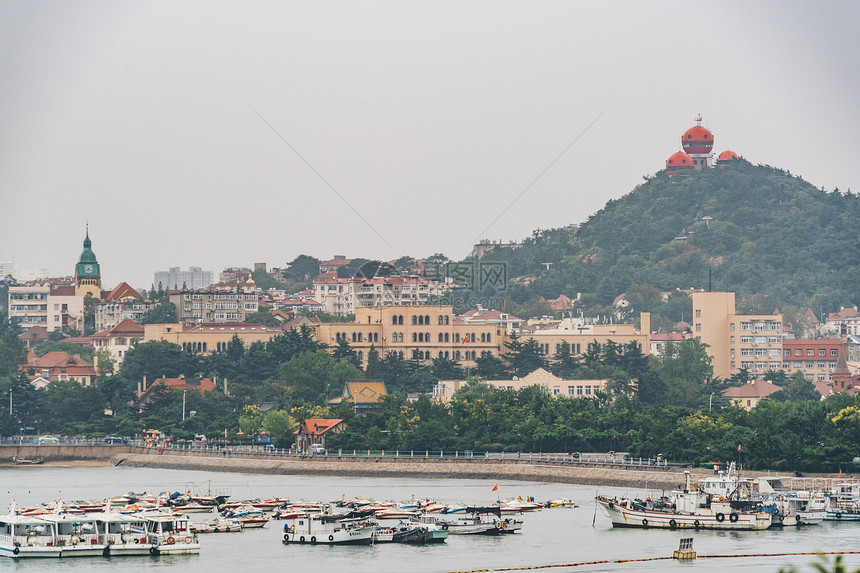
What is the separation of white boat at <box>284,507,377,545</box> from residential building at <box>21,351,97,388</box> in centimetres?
6606

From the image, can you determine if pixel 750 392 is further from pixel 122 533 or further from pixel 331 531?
pixel 122 533

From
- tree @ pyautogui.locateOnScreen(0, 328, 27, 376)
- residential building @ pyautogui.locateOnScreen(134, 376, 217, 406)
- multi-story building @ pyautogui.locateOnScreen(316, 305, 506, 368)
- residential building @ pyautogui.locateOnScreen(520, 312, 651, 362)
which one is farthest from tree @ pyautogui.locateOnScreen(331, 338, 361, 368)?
tree @ pyautogui.locateOnScreen(0, 328, 27, 376)

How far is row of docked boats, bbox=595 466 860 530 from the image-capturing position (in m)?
64.8

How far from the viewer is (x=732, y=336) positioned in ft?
454

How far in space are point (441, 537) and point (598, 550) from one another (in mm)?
6778

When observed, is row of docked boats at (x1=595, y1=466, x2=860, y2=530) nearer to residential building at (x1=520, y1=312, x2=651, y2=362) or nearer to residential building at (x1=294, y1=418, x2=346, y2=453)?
residential building at (x1=294, y1=418, x2=346, y2=453)

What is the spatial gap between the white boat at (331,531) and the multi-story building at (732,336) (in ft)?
251

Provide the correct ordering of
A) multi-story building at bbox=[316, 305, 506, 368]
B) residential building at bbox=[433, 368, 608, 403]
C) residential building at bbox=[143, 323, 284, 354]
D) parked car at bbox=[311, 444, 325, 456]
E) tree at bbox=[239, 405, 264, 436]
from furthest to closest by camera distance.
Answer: residential building at bbox=[143, 323, 284, 354]
multi-story building at bbox=[316, 305, 506, 368]
residential building at bbox=[433, 368, 608, 403]
tree at bbox=[239, 405, 264, 436]
parked car at bbox=[311, 444, 325, 456]

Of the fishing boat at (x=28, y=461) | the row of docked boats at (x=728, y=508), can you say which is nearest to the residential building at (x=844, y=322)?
the fishing boat at (x=28, y=461)

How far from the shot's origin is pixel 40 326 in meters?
170

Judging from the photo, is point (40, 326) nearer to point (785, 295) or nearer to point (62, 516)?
point (785, 295)

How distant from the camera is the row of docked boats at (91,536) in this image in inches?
2356

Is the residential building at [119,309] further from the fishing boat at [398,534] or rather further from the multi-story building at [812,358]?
the fishing boat at [398,534]

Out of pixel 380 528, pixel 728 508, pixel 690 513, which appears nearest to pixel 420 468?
pixel 380 528
